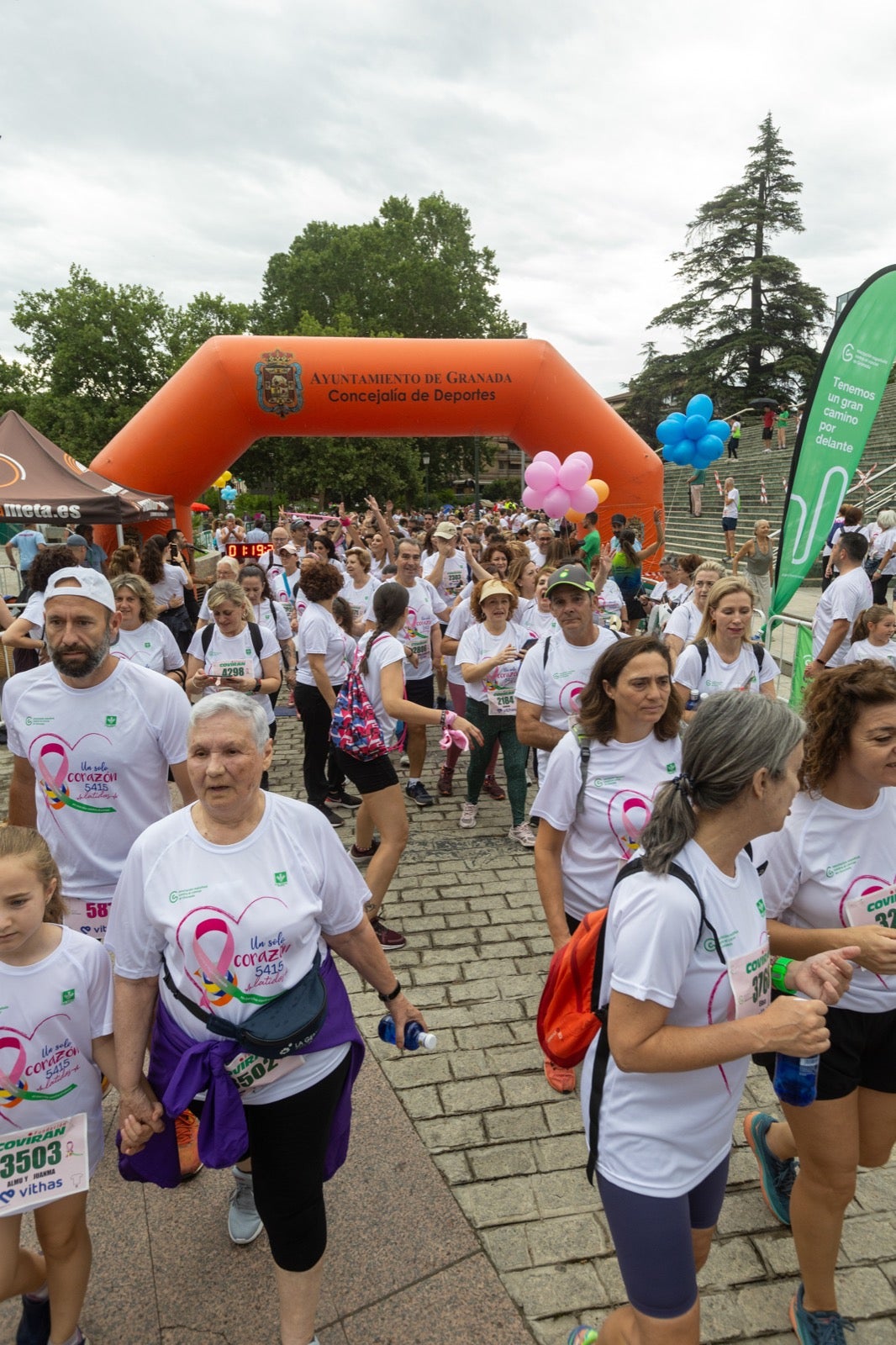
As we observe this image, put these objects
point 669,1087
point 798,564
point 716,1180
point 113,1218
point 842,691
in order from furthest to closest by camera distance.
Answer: point 798,564, point 113,1218, point 842,691, point 716,1180, point 669,1087

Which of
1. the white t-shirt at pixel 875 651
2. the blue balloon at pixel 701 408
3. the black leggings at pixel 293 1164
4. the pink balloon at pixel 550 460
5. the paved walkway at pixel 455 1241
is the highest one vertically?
the blue balloon at pixel 701 408

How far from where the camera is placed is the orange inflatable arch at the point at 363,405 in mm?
12547

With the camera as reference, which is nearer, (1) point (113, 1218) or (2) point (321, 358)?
(1) point (113, 1218)

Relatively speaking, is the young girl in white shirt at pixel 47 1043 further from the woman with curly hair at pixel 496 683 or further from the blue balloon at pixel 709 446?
the blue balloon at pixel 709 446

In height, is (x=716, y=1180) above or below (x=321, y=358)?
below

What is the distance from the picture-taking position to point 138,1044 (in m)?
1.96

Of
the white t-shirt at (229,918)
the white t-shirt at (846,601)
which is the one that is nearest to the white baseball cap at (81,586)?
the white t-shirt at (229,918)

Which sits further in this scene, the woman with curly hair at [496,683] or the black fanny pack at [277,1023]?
the woman with curly hair at [496,683]

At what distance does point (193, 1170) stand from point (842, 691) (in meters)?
2.67

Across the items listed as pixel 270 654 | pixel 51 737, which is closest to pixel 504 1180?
pixel 51 737

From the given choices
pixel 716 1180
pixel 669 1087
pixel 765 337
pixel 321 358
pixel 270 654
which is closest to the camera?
pixel 669 1087

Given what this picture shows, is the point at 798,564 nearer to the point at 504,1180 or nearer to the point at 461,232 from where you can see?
the point at 504,1180

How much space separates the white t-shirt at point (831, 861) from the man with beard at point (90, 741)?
77.2 inches

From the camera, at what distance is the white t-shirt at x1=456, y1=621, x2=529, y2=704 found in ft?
17.7
